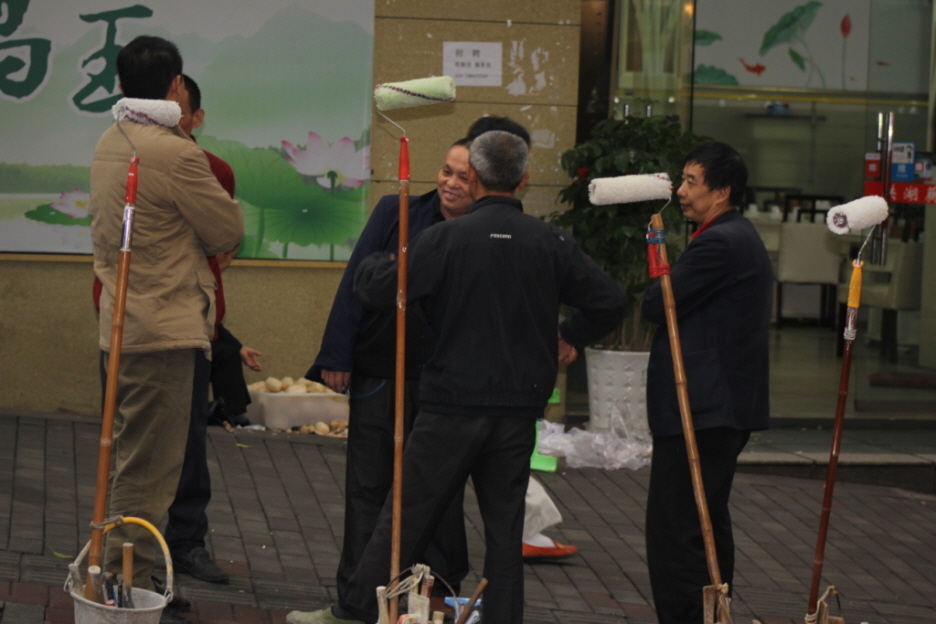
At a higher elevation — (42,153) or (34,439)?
(42,153)

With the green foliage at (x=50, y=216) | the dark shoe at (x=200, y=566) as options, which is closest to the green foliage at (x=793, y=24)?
the green foliage at (x=50, y=216)

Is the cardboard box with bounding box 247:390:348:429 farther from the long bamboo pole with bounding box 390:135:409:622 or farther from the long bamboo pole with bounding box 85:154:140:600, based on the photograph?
the long bamboo pole with bounding box 85:154:140:600

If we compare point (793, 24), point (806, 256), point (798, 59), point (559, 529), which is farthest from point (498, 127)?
point (798, 59)

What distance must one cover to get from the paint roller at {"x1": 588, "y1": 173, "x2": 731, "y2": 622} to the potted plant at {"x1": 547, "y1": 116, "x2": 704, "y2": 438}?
3.67 metres

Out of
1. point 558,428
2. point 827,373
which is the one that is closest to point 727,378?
point 558,428

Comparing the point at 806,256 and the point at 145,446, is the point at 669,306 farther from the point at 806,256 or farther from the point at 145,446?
the point at 806,256

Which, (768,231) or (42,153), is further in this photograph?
(768,231)

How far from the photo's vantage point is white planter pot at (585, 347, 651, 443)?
306 inches

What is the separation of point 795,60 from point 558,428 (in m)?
9.91

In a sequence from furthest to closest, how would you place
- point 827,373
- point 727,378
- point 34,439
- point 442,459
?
point 827,373, point 34,439, point 727,378, point 442,459

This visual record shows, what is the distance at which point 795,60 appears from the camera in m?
16.1

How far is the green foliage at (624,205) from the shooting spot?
7.67 meters

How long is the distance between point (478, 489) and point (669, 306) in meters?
0.85

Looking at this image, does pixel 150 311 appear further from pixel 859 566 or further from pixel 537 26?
pixel 537 26
